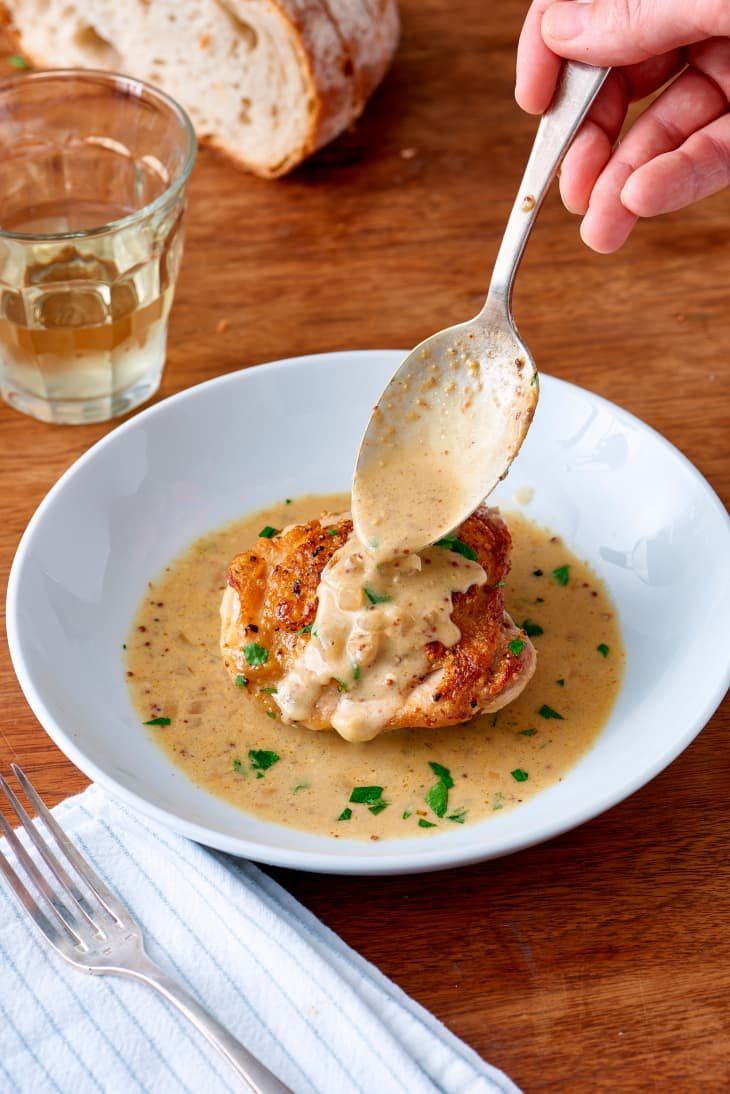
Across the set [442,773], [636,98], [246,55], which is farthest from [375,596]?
[246,55]

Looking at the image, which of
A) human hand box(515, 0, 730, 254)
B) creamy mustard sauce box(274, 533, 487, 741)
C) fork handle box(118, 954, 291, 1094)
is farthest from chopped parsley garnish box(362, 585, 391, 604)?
human hand box(515, 0, 730, 254)

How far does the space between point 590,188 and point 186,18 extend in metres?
1.86

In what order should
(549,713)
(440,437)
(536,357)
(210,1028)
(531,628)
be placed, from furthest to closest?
1. (536,357)
2. (531,628)
3. (440,437)
4. (549,713)
5. (210,1028)

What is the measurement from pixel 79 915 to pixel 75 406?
72.9 inches

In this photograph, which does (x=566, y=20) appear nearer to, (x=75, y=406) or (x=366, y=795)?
(x=75, y=406)

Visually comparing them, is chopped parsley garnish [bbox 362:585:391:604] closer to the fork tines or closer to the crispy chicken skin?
the crispy chicken skin

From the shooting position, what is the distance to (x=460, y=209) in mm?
4727

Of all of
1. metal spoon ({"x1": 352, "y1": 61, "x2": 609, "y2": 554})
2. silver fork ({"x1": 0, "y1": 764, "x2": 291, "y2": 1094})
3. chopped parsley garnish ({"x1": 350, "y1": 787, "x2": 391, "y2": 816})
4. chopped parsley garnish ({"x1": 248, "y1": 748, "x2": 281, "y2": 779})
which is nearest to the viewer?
silver fork ({"x1": 0, "y1": 764, "x2": 291, "y2": 1094})

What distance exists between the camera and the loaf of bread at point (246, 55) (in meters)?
4.44

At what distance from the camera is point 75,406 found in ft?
12.6

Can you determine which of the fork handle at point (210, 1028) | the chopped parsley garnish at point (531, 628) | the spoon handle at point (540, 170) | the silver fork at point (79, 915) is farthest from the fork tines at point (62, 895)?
the spoon handle at point (540, 170)

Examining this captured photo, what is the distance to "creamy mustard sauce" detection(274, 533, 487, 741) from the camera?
2697 millimetres

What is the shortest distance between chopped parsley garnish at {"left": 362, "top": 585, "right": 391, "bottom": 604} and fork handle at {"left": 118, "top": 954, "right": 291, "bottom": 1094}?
87 cm

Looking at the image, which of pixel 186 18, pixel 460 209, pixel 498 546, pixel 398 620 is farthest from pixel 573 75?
pixel 186 18
